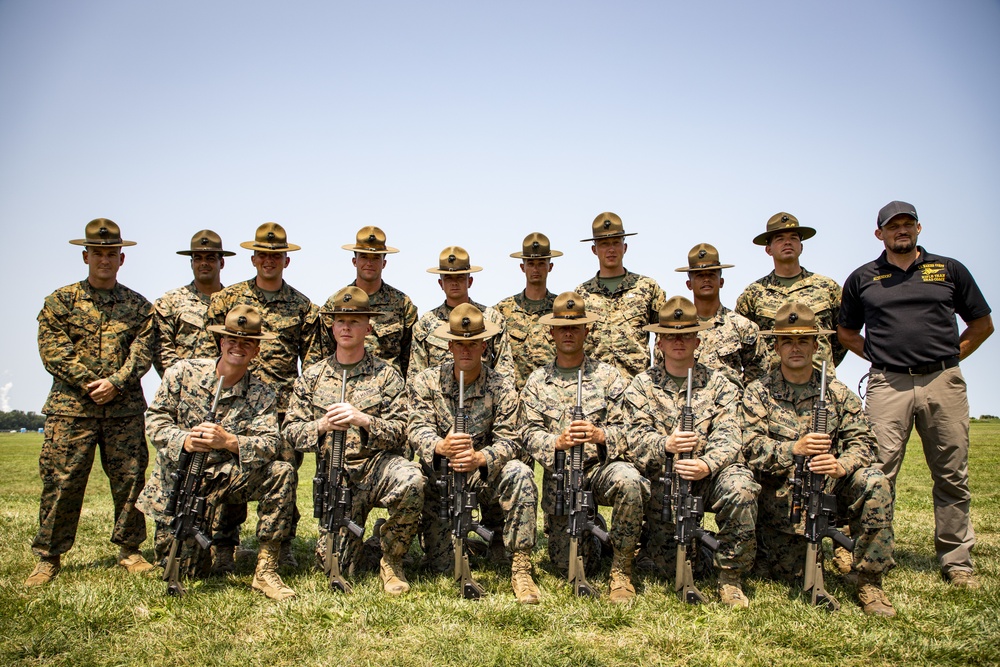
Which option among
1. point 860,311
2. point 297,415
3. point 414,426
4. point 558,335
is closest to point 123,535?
point 297,415

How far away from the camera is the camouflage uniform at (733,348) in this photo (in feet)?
26.7

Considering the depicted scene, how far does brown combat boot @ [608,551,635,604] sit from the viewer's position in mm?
6535

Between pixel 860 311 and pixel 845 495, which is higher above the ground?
pixel 860 311

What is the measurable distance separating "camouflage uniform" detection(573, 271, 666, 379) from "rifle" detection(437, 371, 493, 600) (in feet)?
7.58

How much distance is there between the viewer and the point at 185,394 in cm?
721

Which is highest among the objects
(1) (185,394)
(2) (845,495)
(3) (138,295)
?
(3) (138,295)

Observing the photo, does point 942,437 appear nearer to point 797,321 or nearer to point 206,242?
point 797,321

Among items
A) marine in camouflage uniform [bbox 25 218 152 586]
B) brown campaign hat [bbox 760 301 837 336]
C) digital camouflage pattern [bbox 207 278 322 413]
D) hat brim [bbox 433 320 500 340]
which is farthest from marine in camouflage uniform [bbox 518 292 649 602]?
marine in camouflage uniform [bbox 25 218 152 586]

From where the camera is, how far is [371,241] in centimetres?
891

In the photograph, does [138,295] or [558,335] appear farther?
[138,295]

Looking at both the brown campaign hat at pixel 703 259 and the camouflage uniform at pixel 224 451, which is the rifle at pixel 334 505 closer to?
the camouflage uniform at pixel 224 451

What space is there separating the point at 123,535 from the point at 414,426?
3443mm

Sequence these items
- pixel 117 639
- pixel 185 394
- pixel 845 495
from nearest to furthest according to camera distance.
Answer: pixel 117 639
pixel 845 495
pixel 185 394

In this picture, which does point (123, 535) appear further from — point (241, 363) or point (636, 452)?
point (636, 452)
